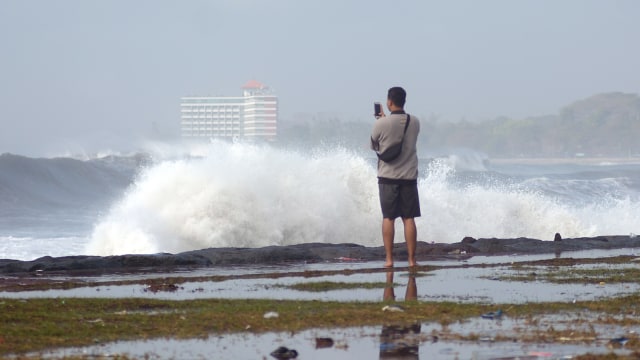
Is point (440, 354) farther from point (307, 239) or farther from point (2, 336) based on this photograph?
point (307, 239)

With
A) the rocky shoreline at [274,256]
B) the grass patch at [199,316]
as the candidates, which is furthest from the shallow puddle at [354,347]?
the rocky shoreline at [274,256]

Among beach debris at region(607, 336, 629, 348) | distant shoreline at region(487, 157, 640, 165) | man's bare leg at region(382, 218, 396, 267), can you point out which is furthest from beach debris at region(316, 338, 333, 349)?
distant shoreline at region(487, 157, 640, 165)

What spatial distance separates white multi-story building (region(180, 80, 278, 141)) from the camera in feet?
488

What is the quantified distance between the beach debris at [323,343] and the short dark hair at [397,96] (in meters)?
6.03

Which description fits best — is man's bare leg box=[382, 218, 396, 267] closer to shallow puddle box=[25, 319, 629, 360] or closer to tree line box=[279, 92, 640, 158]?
shallow puddle box=[25, 319, 629, 360]

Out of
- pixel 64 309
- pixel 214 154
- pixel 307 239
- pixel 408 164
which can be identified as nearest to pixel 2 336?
pixel 64 309

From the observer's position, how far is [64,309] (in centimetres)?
883

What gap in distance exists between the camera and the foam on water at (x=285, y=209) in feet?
70.7

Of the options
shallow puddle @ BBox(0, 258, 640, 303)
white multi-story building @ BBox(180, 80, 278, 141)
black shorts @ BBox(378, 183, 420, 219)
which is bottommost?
shallow puddle @ BBox(0, 258, 640, 303)

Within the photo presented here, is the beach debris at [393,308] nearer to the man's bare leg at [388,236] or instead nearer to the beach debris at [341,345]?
the beach debris at [341,345]

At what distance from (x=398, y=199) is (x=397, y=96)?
112 centimetres

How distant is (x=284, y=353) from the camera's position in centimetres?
671

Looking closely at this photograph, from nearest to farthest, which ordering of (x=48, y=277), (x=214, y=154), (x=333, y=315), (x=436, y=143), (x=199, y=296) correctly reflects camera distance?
(x=333, y=315), (x=199, y=296), (x=48, y=277), (x=214, y=154), (x=436, y=143)

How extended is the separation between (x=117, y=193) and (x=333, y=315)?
157 ft
